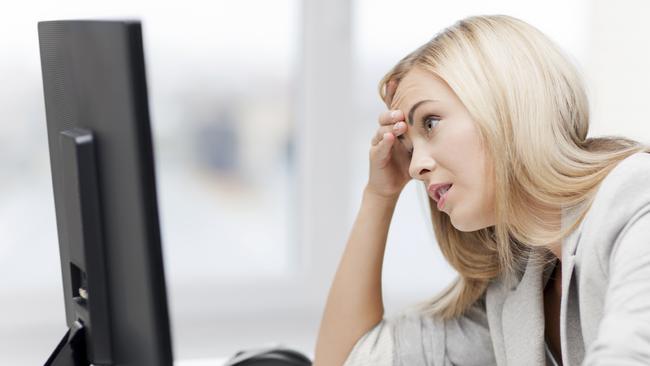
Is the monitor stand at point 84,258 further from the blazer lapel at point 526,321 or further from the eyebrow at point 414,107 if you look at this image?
the blazer lapel at point 526,321

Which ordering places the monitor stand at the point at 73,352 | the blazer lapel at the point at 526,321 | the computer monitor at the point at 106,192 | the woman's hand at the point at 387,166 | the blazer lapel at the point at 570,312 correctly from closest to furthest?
the computer monitor at the point at 106,192
the monitor stand at the point at 73,352
the blazer lapel at the point at 570,312
the blazer lapel at the point at 526,321
the woman's hand at the point at 387,166

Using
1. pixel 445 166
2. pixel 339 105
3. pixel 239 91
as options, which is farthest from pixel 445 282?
pixel 445 166

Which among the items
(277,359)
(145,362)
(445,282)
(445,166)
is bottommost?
(445,282)

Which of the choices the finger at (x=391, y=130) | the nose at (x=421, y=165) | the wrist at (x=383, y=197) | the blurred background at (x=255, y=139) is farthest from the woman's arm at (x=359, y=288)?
the blurred background at (x=255, y=139)

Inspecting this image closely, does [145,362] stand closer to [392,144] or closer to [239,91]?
[392,144]

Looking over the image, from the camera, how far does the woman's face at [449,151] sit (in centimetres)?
108

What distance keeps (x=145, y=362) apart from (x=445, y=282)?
1.54m

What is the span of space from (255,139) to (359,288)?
856 mm

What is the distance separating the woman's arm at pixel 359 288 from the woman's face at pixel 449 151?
21 centimetres

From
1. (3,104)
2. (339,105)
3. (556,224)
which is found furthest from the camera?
(339,105)

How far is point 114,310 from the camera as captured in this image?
0.82 meters

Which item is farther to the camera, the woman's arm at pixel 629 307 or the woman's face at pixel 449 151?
the woman's face at pixel 449 151

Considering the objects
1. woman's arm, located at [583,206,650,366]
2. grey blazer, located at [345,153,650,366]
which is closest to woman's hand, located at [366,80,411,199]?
grey blazer, located at [345,153,650,366]

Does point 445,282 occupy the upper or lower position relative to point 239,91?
lower
